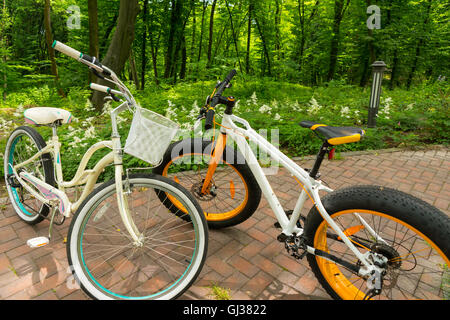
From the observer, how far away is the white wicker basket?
181cm

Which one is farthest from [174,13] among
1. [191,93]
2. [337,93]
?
[337,93]

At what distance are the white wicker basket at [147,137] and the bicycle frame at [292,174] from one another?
647mm

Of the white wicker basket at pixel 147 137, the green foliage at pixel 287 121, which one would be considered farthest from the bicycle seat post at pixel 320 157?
the green foliage at pixel 287 121

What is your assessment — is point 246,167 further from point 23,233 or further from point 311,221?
point 23,233

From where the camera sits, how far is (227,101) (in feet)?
7.67

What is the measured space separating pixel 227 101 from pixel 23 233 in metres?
2.50

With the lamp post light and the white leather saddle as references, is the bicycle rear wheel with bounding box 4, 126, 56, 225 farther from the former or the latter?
the lamp post light

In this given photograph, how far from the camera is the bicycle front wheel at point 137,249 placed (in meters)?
Result: 1.97

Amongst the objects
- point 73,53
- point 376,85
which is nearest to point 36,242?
point 73,53

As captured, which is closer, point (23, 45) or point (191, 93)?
point (191, 93)

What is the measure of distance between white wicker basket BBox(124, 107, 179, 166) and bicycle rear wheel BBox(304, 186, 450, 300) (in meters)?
1.13

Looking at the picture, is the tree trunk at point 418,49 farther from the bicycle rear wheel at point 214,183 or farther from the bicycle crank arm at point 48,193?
the bicycle crank arm at point 48,193

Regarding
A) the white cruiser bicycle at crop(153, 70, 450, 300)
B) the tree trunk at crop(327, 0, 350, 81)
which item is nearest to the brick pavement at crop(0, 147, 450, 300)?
the white cruiser bicycle at crop(153, 70, 450, 300)

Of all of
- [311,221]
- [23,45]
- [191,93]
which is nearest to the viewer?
[311,221]
